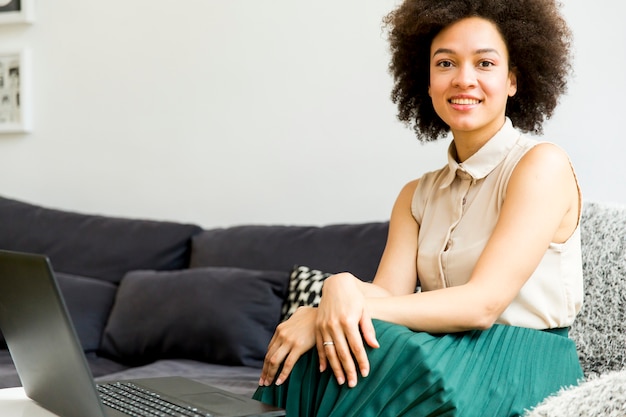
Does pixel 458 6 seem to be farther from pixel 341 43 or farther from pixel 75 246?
pixel 75 246

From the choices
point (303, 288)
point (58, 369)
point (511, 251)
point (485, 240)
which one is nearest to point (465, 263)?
point (485, 240)

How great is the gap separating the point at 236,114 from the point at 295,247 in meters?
0.73

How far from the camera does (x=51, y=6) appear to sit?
3.60 metres

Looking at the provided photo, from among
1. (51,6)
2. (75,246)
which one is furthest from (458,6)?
(51,6)

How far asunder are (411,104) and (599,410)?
1072 mm

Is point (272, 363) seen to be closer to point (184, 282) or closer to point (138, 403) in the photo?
point (138, 403)

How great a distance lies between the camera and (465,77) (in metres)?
1.89

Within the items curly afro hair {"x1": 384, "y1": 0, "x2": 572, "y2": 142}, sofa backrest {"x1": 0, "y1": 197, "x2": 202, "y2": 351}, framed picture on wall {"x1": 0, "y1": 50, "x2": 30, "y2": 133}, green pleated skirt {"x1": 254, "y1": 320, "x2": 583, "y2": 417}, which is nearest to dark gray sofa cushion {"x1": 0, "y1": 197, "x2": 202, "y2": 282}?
sofa backrest {"x1": 0, "y1": 197, "x2": 202, "y2": 351}

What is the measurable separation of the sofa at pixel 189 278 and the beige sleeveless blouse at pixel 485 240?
1.04 ft

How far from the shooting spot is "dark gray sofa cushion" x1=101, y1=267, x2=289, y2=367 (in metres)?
2.62

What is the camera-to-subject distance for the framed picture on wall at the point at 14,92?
3615mm

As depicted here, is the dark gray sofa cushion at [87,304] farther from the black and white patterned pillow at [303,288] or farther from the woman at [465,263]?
the woman at [465,263]

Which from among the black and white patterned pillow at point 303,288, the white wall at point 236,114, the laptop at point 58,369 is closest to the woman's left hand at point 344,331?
the laptop at point 58,369

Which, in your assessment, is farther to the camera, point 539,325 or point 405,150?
point 405,150
